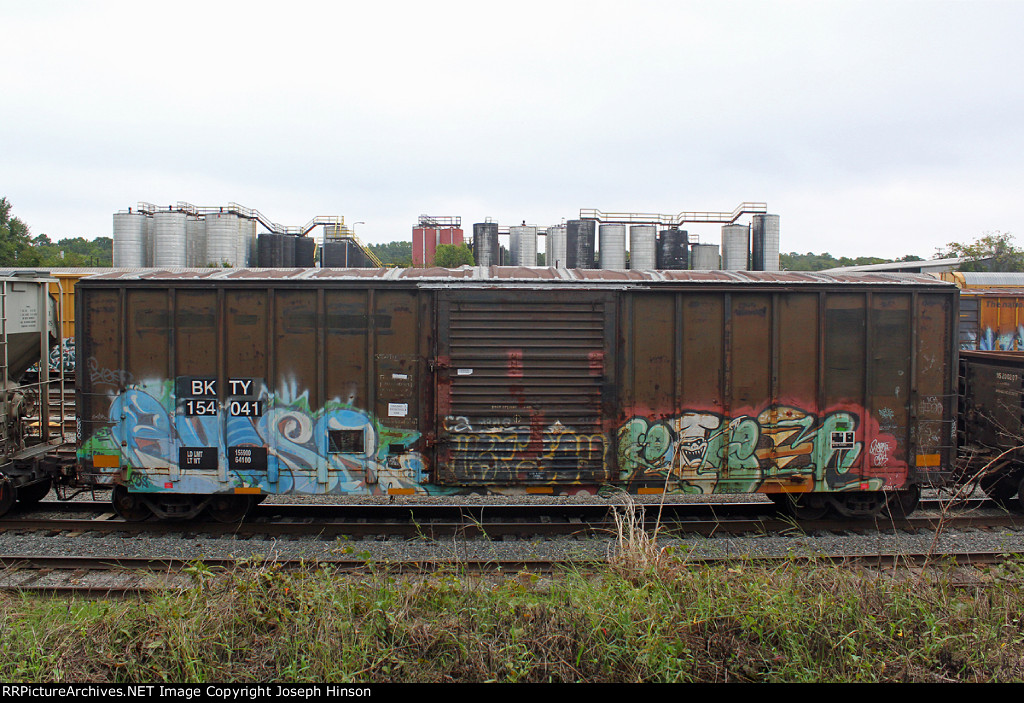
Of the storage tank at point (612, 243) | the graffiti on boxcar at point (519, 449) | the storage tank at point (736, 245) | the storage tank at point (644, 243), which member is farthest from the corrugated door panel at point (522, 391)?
the storage tank at point (736, 245)

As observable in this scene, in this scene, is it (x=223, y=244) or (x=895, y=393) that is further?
(x=223, y=244)

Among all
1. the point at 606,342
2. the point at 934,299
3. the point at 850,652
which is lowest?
the point at 850,652

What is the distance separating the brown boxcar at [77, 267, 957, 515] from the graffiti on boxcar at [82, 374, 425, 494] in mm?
24

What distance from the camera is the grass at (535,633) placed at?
4137mm

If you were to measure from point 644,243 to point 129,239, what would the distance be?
99.4 feet

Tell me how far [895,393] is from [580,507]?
14.5 ft

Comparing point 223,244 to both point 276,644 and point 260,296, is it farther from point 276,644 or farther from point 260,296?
point 276,644

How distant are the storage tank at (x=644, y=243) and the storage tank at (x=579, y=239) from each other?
8.31 feet

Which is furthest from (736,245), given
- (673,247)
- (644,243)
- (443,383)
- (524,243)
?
(443,383)

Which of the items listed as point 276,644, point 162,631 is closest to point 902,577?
point 276,644

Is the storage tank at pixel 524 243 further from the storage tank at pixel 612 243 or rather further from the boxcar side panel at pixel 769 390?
the boxcar side panel at pixel 769 390

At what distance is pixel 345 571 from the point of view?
666 centimetres

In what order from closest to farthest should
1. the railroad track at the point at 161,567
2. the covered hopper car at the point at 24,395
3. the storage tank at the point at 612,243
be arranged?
the railroad track at the point at 161,567 < the covered hopper car at the point at 24,395 < the storage tank at the point at 612,243

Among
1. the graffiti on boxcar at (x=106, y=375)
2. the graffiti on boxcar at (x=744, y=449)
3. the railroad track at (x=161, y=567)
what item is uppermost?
the graffiti on boxcar at (x=106, y=375)
